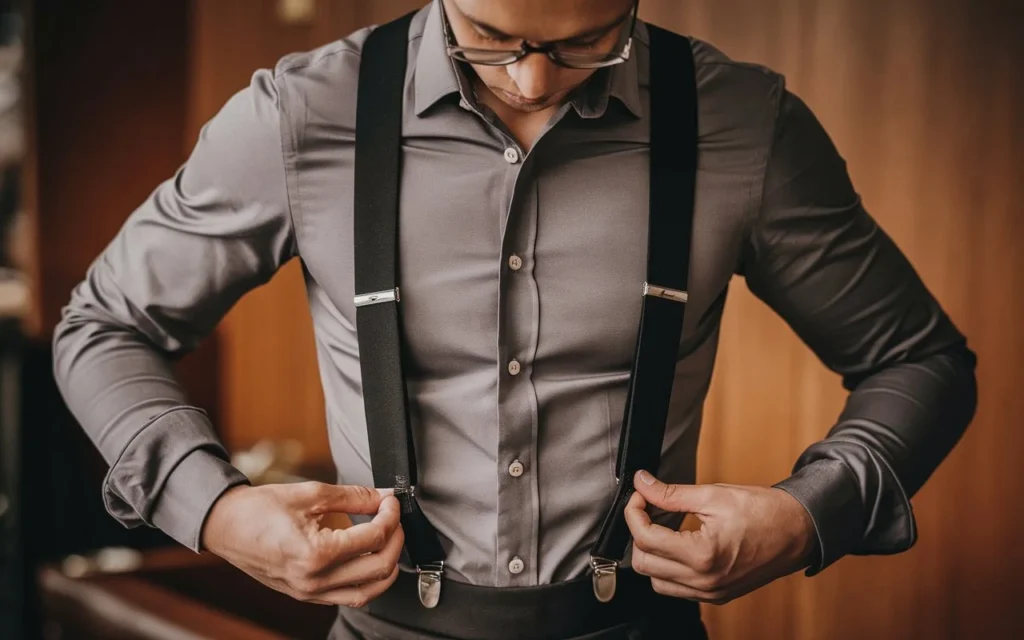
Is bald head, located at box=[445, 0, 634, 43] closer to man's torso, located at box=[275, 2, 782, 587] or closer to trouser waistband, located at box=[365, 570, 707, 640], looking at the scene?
man's torso, located at box=[275, 2, 782, 587]

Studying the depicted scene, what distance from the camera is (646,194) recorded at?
4.45 feet

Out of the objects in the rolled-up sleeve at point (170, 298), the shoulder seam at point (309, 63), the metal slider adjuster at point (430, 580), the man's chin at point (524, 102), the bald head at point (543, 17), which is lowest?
the metal slider adjuster at point (430, 580)

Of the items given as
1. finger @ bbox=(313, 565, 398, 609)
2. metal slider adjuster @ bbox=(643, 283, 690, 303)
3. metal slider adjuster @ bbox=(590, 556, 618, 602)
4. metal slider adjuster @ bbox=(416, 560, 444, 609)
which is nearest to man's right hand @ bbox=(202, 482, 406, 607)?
finger @ bbox=(313, 565, 398, 609)

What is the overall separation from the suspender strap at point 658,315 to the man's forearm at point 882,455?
0.18 metres

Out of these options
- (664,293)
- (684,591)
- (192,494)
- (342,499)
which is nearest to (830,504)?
(684,591)

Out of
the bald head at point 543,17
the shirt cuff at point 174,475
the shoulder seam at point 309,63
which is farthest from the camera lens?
the shoulder seam at point 309,63

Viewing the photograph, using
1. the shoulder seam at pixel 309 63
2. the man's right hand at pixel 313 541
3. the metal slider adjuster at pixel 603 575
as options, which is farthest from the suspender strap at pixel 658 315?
the shoulder seam at pixel 309 63

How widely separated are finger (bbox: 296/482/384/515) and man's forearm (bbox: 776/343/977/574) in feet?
1.57

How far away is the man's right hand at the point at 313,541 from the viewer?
1159mm

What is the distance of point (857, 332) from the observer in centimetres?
142

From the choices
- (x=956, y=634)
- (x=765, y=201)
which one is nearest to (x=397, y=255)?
(x=765, y=201)

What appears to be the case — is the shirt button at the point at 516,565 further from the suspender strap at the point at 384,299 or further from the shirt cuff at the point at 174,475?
the shirt cuff at the point at 174,475

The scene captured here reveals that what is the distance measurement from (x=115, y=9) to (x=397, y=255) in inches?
111

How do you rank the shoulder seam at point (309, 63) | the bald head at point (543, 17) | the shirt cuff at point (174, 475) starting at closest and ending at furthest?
the bald head at point (543, 17), the shirt cuff at point (174, 475), the shoulder seam at point (309, 63)
